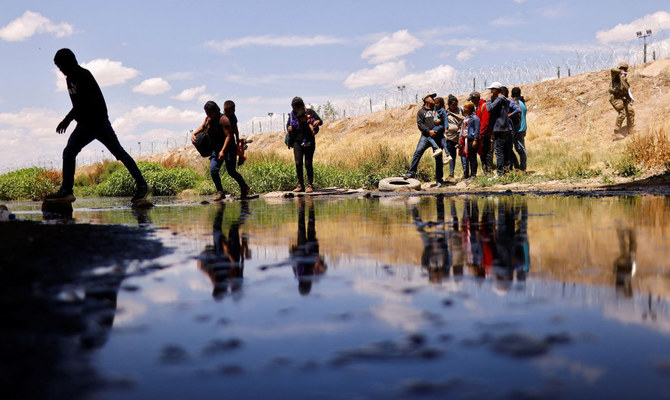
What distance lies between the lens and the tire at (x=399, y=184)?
606 inches

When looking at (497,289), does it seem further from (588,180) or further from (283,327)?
(588,180)

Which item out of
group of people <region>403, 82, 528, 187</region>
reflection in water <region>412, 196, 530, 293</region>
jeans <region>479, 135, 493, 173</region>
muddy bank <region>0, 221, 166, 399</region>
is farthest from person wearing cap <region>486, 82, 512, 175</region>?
muddy bank <region>0, 221, 166, 399</region>

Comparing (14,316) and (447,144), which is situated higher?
(447,144)

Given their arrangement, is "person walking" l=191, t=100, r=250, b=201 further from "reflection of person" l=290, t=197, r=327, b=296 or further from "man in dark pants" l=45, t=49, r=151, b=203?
"reflection of person" l=290, t=197, r=327, b=296

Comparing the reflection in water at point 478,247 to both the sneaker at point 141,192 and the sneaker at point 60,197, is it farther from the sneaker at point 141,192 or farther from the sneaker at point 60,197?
the sneaker at point 60,197

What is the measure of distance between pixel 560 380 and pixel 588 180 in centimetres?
1347

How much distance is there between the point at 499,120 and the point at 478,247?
37.5 feet

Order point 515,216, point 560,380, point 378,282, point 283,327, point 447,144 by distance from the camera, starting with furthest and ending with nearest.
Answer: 1. point 447,144
2. point 515,216
3. point 378,282
4. point 283,327
5. point 560,380

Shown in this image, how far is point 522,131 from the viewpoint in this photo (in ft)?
53.9

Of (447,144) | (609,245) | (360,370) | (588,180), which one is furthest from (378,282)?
(447,144)

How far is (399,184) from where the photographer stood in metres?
15.9

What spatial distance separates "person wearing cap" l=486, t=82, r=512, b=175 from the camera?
A: 1473 cm

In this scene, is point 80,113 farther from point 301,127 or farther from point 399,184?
point 399,184

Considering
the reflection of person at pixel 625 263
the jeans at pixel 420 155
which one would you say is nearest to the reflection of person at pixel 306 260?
the reflection of person at pixel 625 263
